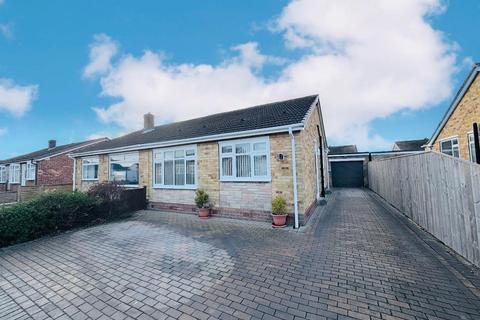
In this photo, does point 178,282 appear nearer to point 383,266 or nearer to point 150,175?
point 383,266

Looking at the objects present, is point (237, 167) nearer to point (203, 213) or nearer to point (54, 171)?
point (203, 213)

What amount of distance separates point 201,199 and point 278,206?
355cm

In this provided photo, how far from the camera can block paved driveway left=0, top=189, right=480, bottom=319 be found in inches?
119

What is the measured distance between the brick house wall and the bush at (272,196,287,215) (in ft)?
34.2

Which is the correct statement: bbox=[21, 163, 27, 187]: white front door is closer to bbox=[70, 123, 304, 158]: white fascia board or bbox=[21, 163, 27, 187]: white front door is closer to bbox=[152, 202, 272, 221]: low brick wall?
bbox=[70, 123, 304, 158]: white fascia board

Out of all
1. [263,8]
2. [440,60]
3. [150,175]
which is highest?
[263,8]

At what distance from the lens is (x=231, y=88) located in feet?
49.6

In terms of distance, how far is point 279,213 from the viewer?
292 inches

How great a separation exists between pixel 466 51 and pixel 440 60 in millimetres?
3424

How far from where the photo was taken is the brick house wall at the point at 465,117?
32.7 feet

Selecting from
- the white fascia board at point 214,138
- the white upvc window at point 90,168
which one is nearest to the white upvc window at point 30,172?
the white upvc window at point 90,168

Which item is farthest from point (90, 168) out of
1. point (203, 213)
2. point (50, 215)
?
point (203, 213)

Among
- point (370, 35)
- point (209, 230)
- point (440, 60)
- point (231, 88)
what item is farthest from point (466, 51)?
point (209, 230)

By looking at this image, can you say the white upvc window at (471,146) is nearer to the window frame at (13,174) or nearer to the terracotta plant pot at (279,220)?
the terracotta plant pot at (279,220)
